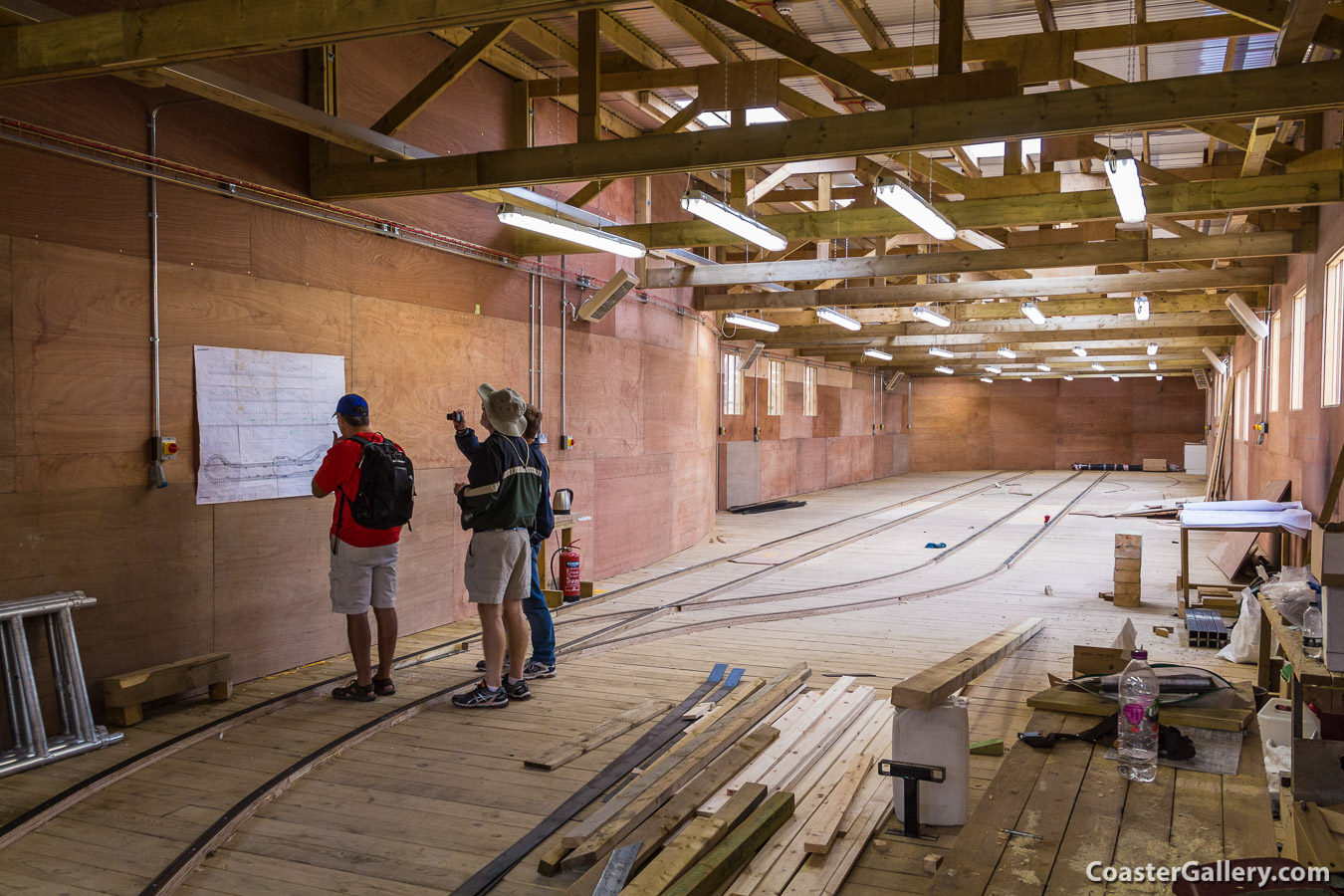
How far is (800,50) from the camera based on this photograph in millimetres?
5652

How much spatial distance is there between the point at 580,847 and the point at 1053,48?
6005 millimetres

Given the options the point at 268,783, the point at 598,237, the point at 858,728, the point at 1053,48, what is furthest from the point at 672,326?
the point at 268,783

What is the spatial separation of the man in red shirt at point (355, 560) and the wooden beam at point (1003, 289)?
8.28 metres

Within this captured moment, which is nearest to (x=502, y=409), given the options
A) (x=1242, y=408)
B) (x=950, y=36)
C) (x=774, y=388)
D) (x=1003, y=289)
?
(x=950, y=36)

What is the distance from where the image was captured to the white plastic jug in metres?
3.65

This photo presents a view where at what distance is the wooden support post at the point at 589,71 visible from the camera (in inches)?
246

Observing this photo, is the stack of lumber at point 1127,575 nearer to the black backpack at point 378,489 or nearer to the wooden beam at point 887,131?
the wooden beam at point 887,131

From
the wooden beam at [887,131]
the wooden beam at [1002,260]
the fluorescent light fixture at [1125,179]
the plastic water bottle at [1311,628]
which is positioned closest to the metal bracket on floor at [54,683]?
the wooden beam at [887,131]

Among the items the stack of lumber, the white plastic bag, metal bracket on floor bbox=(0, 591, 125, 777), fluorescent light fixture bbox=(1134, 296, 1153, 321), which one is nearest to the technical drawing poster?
metal bracket on floor bbox=(0, 591, 125, 777)

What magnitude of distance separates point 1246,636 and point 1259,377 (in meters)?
8.17

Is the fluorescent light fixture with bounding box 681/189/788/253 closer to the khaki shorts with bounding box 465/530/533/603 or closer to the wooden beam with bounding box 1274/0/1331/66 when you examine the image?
the khaki shorts with bounding box 465/530/533/603

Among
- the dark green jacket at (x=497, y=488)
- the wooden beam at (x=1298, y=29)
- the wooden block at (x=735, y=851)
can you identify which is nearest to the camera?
the wooden block at (x=735, y=851)

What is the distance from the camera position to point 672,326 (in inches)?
477

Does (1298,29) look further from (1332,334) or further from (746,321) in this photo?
(746,321)
